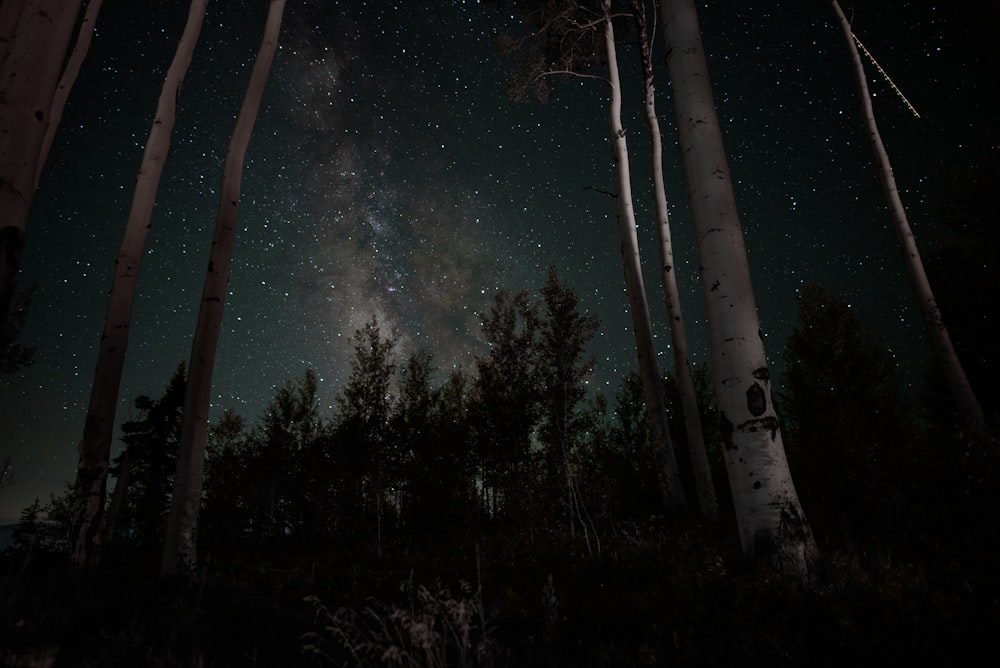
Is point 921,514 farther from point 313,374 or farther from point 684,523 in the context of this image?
point 313,374

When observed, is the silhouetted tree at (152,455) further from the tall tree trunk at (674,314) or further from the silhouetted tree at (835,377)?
the silhouetted tree at (835,377)

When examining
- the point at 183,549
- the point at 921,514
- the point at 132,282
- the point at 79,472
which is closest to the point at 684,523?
the point at 921,514

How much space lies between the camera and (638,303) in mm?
10664

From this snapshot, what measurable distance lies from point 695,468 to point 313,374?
2379 centimetres

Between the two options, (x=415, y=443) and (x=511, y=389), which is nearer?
(x=511, y=389)

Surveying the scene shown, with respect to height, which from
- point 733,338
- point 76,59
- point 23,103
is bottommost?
point 733,338

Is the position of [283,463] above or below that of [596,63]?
below

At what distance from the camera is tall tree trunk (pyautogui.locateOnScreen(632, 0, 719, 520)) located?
899 cm

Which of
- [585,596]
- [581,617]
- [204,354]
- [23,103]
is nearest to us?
[23,103]

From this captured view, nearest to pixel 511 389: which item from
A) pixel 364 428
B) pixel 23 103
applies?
pixel 364 428

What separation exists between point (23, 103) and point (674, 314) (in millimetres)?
10535

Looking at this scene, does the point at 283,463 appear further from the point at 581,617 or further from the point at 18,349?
the point at 581,617

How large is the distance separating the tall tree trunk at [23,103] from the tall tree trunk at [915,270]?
1011 cm

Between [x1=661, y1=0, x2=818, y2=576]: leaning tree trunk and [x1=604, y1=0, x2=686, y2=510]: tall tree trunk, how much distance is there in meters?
6.00
